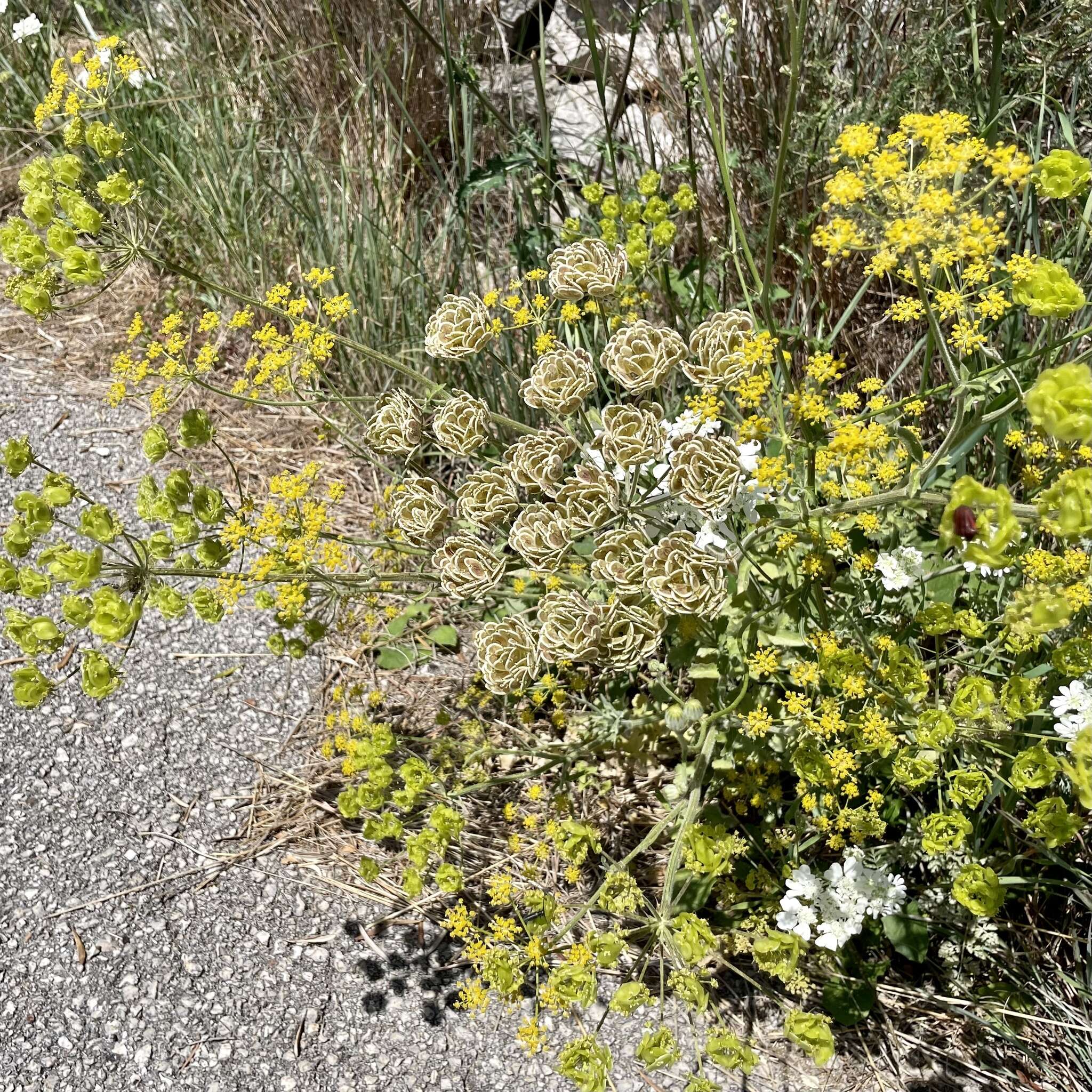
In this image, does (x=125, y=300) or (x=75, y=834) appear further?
(x=125, y=300)

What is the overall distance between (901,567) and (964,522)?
652 mm

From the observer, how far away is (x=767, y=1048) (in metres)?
1.95

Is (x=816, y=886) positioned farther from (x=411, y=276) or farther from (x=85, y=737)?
(x=411, y=276)

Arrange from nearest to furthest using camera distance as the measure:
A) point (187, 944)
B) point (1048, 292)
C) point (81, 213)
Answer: point (1048, 292) → point (81, 213) → point (187, 944)

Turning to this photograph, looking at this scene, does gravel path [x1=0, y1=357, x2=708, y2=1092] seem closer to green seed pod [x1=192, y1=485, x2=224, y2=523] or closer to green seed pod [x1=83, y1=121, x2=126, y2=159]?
green seed pod [x1=192, y1=485, x2=224, y2=523]

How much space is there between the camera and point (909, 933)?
6.35 ft

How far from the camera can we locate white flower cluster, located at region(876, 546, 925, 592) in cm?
179

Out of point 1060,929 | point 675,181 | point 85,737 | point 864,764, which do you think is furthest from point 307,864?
point 675,181

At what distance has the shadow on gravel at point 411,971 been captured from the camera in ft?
6.57

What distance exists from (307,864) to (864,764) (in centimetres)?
121

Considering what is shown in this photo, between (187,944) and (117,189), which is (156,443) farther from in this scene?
(187,944)

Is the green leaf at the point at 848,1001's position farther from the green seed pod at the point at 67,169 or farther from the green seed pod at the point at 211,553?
the green seed pod at the point at 67,169

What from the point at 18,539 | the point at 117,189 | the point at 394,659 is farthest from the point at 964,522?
the point at 394,659

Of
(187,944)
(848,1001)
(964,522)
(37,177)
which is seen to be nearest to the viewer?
(964,522)
